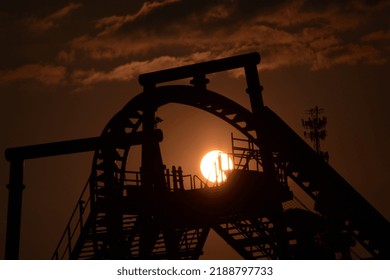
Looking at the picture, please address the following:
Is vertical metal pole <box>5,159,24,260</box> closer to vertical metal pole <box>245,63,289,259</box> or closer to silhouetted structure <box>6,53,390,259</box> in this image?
silhouetted structure <box>6,53,390,259</box>

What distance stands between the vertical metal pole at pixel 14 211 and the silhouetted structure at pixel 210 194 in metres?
0.03

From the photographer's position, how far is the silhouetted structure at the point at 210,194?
83.9 ft

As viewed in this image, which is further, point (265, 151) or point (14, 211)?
point (14, 211)

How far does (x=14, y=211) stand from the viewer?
2697 cm

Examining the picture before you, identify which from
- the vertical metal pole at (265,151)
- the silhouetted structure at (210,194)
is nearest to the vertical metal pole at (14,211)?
the silhouetted structure at (210,194)

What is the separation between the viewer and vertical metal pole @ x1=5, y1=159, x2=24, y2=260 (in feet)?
87.9

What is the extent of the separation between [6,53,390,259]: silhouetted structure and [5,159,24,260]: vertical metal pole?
3cm

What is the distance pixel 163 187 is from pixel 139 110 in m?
4.13

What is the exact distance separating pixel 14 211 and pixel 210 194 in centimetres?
637

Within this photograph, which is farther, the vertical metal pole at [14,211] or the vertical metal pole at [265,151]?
the vertical metal pole at [14,211]

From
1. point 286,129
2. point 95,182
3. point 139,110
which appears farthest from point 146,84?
point 286,129

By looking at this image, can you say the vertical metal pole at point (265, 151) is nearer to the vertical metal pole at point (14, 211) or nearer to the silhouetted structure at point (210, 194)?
the silhouetted structure at point (210, 194)

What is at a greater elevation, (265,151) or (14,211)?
(265,151)
